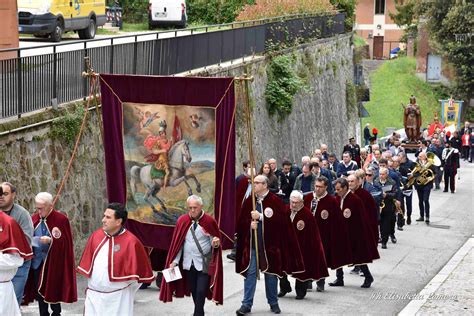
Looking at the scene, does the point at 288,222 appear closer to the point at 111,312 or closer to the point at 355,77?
the point at 111,312

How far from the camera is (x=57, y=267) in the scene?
40.1ft

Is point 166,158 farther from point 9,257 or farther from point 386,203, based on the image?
point 386,203

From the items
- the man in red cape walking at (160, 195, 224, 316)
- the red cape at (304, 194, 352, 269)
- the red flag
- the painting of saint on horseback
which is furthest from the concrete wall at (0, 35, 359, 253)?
the red cape at (304, 194, 352, 269)

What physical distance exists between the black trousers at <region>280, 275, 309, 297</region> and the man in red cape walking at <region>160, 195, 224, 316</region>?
8.02 feet

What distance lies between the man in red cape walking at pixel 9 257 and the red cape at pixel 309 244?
455cm

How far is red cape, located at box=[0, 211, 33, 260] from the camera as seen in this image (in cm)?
1059

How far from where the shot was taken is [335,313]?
1372 centimetres

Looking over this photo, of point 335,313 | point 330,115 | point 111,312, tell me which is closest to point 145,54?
point 335,313

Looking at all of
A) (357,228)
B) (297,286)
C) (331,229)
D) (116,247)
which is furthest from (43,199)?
(357,228)

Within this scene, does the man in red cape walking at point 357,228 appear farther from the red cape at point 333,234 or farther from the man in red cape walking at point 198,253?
the man in red cape walking at point 198,253

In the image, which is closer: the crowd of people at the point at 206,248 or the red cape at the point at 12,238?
the crowd of people at the point at 206,248

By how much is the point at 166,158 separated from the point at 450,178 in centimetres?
1781

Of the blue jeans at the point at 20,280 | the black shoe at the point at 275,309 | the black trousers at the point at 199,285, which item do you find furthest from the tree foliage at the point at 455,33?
the blue jeans at the point at 20,280

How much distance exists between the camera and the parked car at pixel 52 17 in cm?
2505
